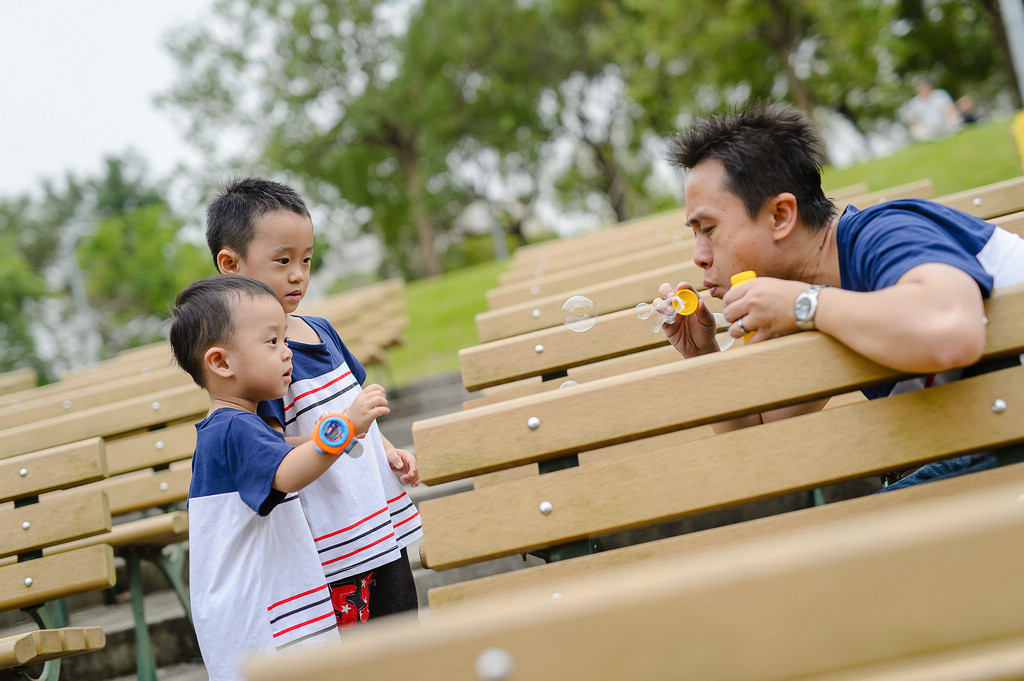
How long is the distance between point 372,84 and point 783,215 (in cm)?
2679

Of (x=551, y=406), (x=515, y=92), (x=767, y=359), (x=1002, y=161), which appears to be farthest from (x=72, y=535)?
(x=515, y=92)

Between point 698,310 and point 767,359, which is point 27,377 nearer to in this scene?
point 698,310

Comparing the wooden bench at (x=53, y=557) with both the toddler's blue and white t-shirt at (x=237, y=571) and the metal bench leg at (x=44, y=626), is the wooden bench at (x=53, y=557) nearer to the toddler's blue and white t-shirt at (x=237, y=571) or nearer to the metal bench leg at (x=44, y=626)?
the metal bench leg at (x=44, y=626)

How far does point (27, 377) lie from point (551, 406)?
251 inches

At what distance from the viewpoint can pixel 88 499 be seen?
107 inches

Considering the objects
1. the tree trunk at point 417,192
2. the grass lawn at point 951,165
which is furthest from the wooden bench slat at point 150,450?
the tree trunk at point 417,192

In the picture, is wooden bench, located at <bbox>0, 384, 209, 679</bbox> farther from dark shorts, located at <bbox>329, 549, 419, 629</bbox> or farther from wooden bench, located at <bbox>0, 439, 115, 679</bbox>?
dark shorts, located at <bbox>329, 549, 419, 629</bbox>

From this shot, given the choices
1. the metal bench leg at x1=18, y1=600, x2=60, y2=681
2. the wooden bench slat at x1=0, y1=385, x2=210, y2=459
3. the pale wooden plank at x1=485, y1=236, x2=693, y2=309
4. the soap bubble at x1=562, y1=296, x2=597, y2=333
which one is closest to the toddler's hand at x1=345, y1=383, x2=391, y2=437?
the soap bubble at x1=562, y1=296, x2=597, y2=333

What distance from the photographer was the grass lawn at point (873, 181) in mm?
7563

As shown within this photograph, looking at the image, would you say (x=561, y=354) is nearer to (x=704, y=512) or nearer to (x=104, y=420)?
(x=704, y=512)

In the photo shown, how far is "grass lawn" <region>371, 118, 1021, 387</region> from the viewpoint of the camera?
756cm

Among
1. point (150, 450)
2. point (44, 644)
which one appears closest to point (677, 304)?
point (44, 644)

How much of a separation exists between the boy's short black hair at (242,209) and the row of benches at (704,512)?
819 mm

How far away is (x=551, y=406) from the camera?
172 centimetres
